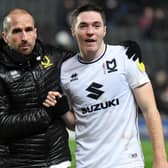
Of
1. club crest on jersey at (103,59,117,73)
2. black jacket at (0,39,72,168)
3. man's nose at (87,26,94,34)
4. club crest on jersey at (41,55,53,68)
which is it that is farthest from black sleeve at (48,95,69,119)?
man's nose at (87,26,94,34)

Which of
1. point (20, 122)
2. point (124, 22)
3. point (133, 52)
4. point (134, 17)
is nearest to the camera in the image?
point (20, 122)

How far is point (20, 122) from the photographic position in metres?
5.24

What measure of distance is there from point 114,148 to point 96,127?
0.69 feet

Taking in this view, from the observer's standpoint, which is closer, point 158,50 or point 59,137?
point 59,137

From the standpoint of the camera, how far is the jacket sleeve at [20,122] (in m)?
5.24

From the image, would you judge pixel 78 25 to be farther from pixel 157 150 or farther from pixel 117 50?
pixel 157 150

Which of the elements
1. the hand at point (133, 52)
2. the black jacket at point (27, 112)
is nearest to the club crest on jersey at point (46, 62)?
the black jacket at point (27, 112)

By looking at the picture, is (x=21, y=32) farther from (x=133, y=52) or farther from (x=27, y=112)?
(x=133, y=52)

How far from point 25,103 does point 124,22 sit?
13.1 m

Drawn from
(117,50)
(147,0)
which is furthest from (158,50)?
(117,50)

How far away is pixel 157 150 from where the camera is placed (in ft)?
16.7

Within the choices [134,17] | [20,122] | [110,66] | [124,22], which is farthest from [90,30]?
[134,17]

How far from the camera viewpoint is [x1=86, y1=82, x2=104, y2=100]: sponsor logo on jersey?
17.5 ft

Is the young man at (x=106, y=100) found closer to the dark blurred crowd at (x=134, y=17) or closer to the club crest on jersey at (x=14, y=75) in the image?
the club crest on jersey at (x=14, y=75)
